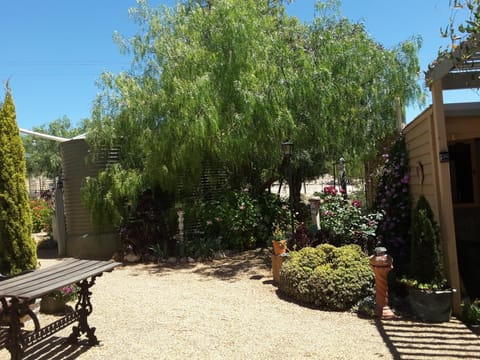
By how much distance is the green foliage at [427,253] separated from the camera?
476 cm

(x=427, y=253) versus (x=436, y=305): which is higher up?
(x=427, y=253)

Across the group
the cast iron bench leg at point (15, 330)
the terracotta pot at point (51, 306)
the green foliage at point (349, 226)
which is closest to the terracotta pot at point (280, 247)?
the green foliage at point (349, 226)

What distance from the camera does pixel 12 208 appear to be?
5469 millimetres

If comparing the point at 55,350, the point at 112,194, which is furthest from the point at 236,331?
the point at 112,194

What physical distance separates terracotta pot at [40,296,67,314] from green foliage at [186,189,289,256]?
3.93 meters

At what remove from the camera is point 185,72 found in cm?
820

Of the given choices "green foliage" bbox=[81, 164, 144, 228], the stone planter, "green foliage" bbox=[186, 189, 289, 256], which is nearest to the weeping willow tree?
"green foliage" bbox=[81, 164, 144, 228]

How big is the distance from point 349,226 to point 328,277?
171 centimetres

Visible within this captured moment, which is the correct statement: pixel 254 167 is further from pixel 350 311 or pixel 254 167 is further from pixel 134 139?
pixel 350 311

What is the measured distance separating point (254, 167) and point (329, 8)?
411cm

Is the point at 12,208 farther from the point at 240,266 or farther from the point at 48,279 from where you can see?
the point at 240,266

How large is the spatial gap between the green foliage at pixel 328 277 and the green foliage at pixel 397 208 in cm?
68

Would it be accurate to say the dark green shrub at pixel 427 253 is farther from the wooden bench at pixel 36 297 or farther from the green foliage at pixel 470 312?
the wooden bench at pixel 36 297

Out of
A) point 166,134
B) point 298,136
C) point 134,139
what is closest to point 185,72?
point 166,134
